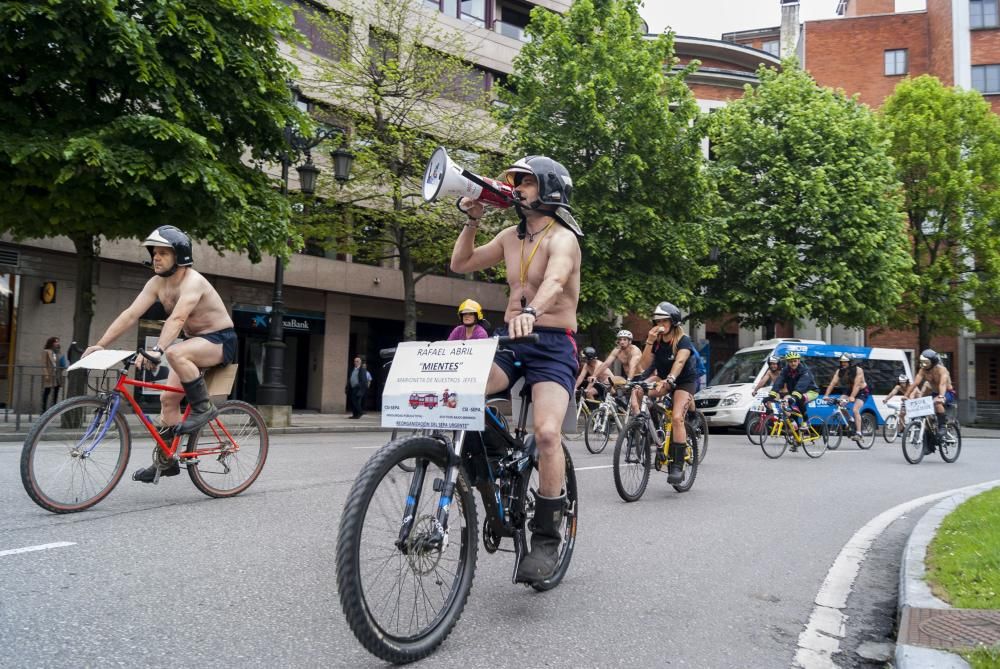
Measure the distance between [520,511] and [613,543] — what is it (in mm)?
1940

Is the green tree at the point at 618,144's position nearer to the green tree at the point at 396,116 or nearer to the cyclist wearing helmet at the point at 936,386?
the green tree at the point at 396,116

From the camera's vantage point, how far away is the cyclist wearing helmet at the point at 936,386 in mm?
14078

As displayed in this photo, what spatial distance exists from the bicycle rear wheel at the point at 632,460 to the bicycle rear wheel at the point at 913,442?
812 cm

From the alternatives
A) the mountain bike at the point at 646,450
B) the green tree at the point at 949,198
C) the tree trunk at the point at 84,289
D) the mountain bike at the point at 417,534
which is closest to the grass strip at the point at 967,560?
the mountain bike at the point at 417,534

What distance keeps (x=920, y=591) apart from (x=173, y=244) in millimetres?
5084

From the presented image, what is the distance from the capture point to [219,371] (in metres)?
6.38

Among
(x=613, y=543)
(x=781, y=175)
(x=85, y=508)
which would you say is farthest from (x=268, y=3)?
(x=781, y=175)

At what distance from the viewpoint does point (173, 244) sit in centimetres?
583

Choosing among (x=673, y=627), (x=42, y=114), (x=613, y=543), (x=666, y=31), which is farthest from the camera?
(x=666, y=31)

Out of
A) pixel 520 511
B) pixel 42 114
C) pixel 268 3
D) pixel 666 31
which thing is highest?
pixel 666 31

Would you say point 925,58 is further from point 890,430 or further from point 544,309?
point 544,309

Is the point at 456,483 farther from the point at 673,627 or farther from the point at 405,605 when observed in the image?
the point at 673,627

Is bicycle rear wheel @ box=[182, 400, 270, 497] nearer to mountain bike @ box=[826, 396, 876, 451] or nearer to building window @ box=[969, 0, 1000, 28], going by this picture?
mountain bike @ box=[826, 396, 876, 451]

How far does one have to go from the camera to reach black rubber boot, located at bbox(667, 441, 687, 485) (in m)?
7.99
